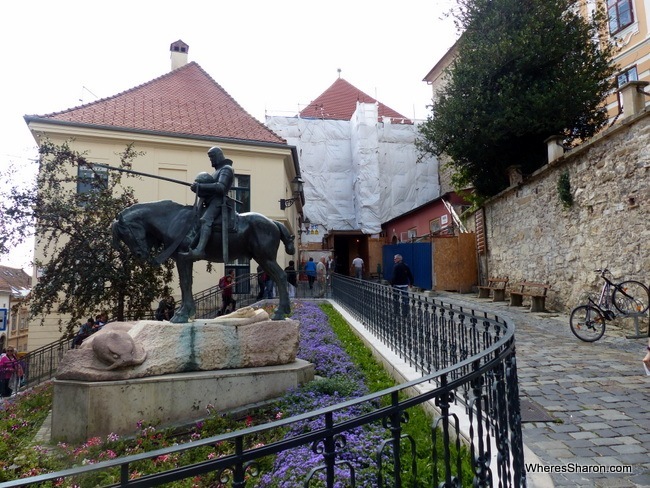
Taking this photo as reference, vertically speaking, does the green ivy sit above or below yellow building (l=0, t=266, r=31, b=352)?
above

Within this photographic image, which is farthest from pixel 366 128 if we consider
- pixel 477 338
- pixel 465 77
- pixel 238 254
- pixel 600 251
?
pixel 477 338

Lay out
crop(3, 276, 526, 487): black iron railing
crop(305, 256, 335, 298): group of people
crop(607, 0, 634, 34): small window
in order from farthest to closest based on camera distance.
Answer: crop(305, 256, 335, 298): group of people < crop(607, 0, 634, 34): small window < crop(3, 276, 526, 487): black iron railing

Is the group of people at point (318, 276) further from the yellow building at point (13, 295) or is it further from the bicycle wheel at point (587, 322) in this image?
the yellow building at point (13, 295)

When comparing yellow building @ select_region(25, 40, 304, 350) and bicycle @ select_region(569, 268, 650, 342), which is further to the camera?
yellow building @ select_region(25, 40, 304, 350)

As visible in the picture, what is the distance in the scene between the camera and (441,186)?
3228 centimetres

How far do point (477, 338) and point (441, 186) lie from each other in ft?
97.3

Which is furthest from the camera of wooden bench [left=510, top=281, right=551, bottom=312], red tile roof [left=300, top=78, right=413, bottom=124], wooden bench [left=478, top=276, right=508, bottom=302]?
red tile roof [left=300, top=78, right=413, bottom=124]

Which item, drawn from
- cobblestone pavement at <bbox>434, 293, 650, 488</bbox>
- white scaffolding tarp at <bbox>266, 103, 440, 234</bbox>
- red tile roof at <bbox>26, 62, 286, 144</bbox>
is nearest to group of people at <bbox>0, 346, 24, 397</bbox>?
red tile roof at <bbox>26, 62, 286, 144</bbox>

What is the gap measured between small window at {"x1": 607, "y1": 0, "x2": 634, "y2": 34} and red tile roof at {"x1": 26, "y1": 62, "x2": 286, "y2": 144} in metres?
15.5

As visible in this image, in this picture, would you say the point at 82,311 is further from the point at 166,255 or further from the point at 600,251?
the point at 600,251

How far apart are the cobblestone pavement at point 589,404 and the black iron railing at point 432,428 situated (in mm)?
588

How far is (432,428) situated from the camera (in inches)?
77.2

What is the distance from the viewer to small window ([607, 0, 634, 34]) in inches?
687

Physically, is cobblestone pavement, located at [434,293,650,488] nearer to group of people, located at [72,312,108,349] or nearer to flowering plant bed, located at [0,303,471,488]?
flowering plant bed, located at [0,303,471,488]
